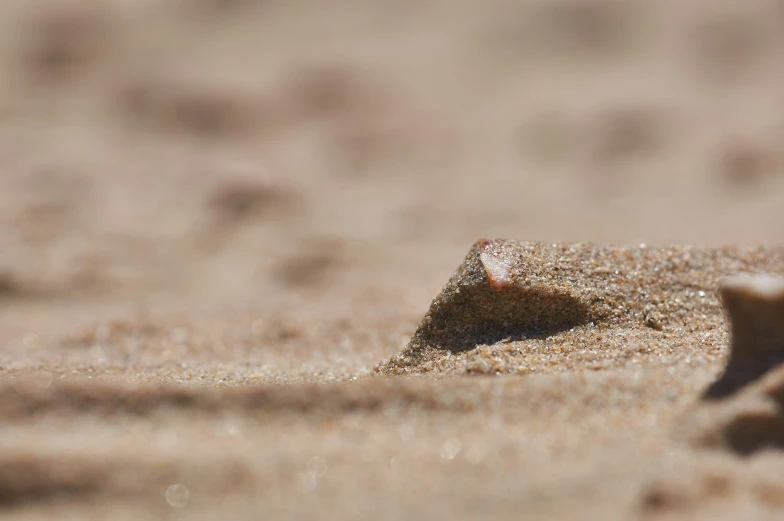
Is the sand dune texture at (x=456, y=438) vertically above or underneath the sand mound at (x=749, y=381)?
underneath

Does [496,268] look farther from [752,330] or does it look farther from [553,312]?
[752,330]

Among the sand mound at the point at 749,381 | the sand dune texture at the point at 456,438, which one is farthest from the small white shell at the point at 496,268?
the sand mound at the point at 749,381

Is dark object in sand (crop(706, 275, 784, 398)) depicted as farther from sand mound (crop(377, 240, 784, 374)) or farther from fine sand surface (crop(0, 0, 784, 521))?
sand mound (crop(377, 240, 784, 374))

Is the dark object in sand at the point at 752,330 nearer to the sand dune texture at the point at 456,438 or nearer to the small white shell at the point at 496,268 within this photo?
the sand dune texture at the point at 456,438

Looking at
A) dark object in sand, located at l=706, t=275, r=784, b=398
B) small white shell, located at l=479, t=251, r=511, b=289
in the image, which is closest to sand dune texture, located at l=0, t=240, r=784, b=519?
dark object in sand, located at l=706, t=275, r=784, b=398

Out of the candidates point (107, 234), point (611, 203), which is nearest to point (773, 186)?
point (611, 203)

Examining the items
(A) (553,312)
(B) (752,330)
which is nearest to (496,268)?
(A) (553,312)

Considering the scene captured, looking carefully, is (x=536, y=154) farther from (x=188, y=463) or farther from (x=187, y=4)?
(x=188, y=463)

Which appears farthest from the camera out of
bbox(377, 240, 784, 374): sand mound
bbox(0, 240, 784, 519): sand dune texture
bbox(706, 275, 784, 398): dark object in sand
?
bbox(377, 240, 784, 374): sand mound

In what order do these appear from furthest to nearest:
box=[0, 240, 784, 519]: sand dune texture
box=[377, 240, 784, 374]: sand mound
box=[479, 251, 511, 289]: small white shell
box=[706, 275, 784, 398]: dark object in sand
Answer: box=[479, 251, 511, 289]: small white shell
box=[377, 240, 784, 374]: sand mound
box=[706, 275, 784, 398]: dark object in sand
box=[0, 240, 784, 519]: sand dune texture
